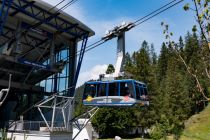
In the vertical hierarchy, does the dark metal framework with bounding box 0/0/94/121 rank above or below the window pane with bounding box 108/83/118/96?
above

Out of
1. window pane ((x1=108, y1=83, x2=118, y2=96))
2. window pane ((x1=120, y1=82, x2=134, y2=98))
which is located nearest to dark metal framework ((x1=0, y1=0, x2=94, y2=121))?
window pane ((x1=108, y1=83, x2=118, y2=96))

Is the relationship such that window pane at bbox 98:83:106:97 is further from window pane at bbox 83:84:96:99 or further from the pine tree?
the pine tree

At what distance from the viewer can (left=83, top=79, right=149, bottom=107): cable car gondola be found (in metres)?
21.9

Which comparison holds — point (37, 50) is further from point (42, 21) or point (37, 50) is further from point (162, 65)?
point (162, 65)

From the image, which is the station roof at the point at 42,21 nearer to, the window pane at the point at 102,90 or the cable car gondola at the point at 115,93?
the cable car gondola at the point at 115,93

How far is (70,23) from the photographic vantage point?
35.2m

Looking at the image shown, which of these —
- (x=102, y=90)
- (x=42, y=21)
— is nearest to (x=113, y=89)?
(x=102, y=90)

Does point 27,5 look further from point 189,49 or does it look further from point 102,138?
point 189,49

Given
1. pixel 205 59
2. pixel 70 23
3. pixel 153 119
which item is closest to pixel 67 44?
pixel 70 23

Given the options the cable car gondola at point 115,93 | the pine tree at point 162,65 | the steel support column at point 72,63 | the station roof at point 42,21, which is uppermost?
the pine tree at point 162,65

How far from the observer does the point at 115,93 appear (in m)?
23.0

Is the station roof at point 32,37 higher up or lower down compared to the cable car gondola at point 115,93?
higher up

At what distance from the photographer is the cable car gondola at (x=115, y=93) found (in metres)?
21.9

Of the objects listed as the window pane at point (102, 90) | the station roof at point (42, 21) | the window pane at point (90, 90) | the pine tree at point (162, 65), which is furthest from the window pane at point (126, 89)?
the pine tree at point (162, 65)
